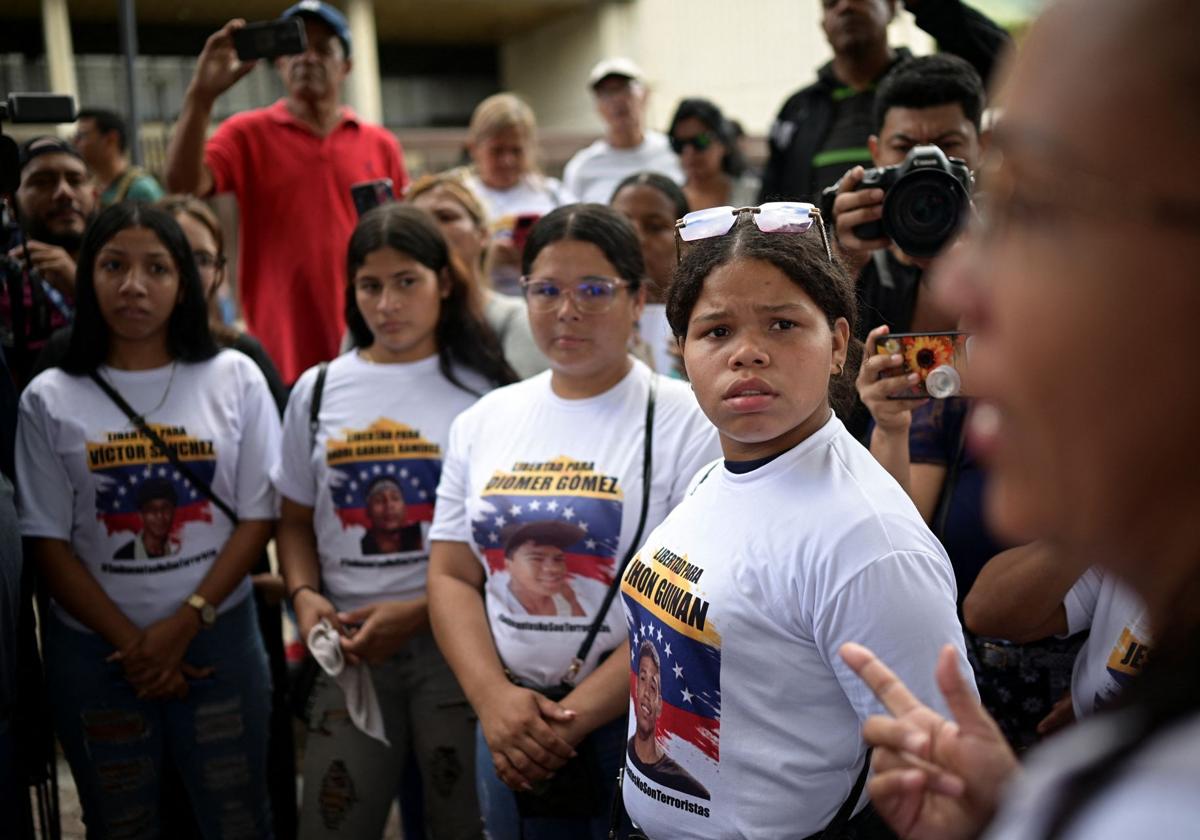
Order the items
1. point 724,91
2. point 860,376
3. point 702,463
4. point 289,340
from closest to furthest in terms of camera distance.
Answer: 1. point 860,376
2. point 702,463
3. point 289,340
4. point 724,91

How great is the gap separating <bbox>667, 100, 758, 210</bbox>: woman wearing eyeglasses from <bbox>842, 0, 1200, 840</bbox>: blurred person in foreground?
393 cm

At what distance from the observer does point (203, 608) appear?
9.47 feet

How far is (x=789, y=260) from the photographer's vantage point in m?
1.79

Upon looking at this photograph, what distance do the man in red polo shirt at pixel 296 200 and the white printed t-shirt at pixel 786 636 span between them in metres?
2.76

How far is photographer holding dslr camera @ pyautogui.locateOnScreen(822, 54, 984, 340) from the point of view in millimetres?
2188

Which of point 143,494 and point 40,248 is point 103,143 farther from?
point 143,494

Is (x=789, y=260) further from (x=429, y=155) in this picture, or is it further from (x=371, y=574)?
(x=429, y=155)

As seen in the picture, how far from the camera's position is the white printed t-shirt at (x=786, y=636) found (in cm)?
153

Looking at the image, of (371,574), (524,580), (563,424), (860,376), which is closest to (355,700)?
(371,574)

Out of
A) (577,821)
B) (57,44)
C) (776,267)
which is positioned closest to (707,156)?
(776,267)

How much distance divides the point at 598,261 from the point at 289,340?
1936mm

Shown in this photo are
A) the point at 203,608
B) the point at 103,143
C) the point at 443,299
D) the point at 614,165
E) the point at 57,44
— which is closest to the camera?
the point at 203,608

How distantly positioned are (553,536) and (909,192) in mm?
1039

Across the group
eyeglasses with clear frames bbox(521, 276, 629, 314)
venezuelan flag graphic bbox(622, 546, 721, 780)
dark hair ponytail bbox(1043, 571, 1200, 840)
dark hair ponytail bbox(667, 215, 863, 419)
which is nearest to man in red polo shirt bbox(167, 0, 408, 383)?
eyeglasses with clear frames bbox(521, 276, 629, 314)
